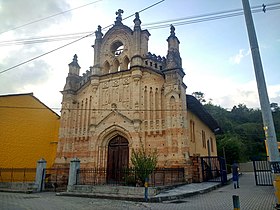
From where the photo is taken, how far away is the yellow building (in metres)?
19.7

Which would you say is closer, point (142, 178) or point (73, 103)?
point (142, 178)

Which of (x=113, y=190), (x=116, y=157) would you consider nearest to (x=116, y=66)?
(x=116, y=157)

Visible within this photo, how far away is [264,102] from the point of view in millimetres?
7062

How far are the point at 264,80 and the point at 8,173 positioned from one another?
20.2 m

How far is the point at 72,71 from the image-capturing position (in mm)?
22062

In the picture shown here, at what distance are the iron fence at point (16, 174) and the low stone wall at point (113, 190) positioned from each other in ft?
25.1

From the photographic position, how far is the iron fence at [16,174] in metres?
18.8

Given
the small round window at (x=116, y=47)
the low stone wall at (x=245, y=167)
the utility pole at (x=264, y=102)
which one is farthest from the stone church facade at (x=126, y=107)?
the low stone wall at (x=245, y=167)

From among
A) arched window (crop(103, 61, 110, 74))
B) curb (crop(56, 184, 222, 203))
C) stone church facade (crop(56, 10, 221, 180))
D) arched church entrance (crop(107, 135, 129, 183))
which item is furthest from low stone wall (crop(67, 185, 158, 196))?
arched window (crop(103, 61, 110, 74))

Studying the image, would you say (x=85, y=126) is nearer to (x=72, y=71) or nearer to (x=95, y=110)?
(x=95, y=110)

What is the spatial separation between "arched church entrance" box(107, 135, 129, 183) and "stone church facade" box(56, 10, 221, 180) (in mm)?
75

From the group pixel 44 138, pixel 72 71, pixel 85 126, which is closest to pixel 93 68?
pixel 72 71

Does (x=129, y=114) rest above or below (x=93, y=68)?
below

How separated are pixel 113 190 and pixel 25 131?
1289 centimetres
